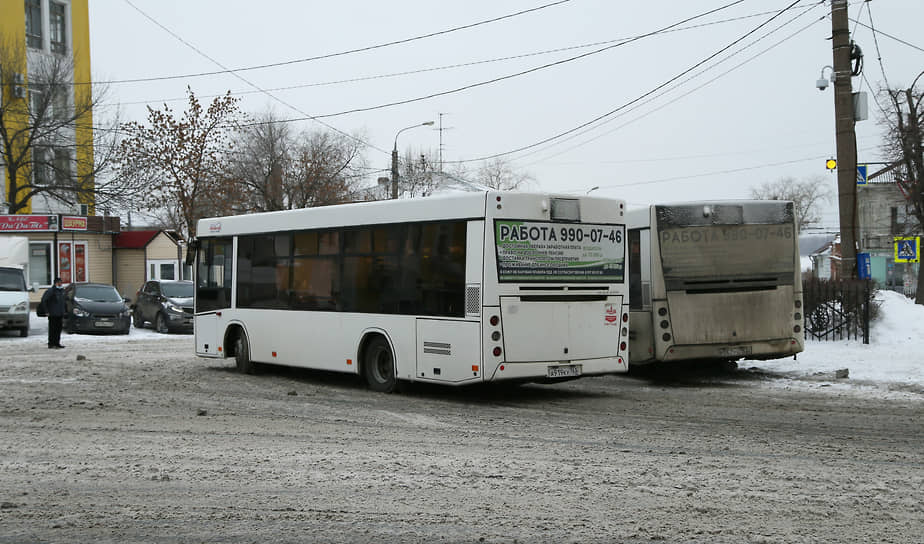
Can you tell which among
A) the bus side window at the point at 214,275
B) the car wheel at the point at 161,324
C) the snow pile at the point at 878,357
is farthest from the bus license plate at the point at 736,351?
the car wheel at the point at 161,324

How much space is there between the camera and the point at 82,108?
130 ft

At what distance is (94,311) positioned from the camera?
91.0ft

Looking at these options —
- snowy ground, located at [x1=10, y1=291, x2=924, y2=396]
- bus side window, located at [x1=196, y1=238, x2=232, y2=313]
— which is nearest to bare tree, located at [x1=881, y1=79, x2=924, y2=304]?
snowy ground, located at [x1=10, y1=291, x2=924, y2=396]

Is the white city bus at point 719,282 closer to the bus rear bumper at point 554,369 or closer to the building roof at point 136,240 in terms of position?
the bus rear bumper at point 554,369

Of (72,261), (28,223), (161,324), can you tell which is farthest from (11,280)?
(72,261)

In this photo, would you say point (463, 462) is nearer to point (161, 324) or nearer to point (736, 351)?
point (736, 351)

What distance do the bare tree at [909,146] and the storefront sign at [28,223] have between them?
34.1 m

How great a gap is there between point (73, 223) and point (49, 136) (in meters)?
5.21

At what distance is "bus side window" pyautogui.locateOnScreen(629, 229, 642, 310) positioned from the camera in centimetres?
1527

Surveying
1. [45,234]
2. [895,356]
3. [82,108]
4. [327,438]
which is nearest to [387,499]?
[327,438]

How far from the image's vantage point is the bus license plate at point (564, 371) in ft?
40.6

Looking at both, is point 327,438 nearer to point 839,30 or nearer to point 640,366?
point 640,366

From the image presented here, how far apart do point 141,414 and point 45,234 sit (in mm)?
29120

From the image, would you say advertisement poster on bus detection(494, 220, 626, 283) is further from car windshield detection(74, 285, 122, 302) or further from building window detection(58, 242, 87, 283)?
building window detection(58, 242, 87, 283)
